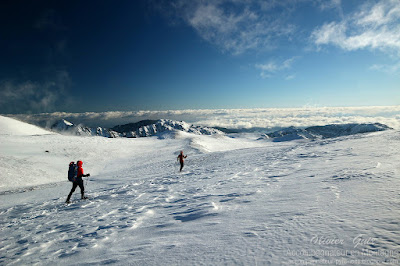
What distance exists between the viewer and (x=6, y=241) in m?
6.49

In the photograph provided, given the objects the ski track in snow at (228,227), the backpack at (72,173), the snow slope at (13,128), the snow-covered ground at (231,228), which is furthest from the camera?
the snow slope at (13,128)

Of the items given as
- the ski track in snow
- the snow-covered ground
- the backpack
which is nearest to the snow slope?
the backpack

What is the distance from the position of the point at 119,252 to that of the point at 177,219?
82.3 inches

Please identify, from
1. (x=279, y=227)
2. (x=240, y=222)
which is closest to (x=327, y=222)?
(x=279, y=227)

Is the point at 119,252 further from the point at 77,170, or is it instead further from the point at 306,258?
the point at 77,170

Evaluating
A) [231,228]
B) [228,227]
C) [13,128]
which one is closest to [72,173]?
[228,227]

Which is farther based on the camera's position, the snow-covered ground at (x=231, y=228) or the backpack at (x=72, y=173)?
the backpack at (x=72, y=173)

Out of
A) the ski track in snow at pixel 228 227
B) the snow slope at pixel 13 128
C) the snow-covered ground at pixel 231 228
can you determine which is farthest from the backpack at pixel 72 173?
the snow slope at pixel 13 128

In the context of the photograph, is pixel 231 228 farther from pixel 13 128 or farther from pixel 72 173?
pixel 13 128

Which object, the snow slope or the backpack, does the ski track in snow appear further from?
the snow slope

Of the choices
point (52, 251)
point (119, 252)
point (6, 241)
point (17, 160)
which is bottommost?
point (17, 160)

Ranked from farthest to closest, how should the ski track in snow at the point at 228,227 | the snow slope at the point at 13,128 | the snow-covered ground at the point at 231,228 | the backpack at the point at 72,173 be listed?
the snow slope at the point at 13,128 < the backpack at the point at 72,173 < the ski track in snow at the point at 228,227 < the snow-covered ground at the point at 231,228

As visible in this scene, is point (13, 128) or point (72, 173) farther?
point (13, 128)

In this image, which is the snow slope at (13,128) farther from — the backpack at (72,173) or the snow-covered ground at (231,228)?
the snow-covered ground at (231,228)
